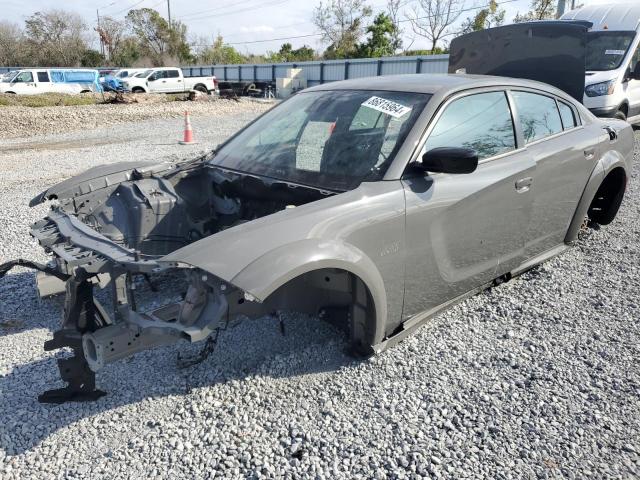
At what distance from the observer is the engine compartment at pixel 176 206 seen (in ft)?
11.4

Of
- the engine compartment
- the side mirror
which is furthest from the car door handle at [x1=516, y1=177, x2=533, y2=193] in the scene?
the engine compartment

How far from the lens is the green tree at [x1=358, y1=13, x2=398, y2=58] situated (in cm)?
4253

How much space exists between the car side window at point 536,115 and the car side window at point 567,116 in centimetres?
7

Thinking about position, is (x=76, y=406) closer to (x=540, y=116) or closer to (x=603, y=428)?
(x=603, y=428)

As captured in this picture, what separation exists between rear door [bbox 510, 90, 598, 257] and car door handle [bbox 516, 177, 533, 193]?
0.08 metres

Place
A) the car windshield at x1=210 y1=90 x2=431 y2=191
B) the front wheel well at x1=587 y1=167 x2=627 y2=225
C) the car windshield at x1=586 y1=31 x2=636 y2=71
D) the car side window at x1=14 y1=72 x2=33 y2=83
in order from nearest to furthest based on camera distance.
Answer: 1. the car windshield at x1=210 y1=90 x2=431 y2=191
2. the front wheel well at x1=587 y1=167 x2=627 y2=225
3. the car windshield at x1=586 y1=31 x2=636 y2=71
4. the car side window at x1=14 y1=72 x2=33 y2=83

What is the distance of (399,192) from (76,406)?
2.09m

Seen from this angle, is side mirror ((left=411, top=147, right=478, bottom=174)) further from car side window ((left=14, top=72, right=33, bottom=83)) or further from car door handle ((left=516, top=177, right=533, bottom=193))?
car side window ((left=14, top=72, right=33, bottom=83))

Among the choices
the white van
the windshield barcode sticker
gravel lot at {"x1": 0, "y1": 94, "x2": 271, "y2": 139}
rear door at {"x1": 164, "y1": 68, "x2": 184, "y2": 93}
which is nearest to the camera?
the windshield barcode sticker

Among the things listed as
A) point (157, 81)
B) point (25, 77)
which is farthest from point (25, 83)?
point (157, 81)

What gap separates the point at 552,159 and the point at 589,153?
68cm

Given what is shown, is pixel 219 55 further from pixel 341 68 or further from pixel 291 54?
pixel 341 68

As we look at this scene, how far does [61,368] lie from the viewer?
8.47 ft

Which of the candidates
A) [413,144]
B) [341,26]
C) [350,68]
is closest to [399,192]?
[413,144]
